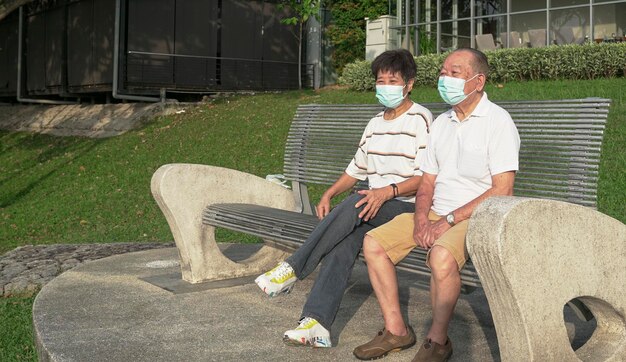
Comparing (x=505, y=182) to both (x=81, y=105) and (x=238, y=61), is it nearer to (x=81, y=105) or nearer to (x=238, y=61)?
(x=238, y=61)

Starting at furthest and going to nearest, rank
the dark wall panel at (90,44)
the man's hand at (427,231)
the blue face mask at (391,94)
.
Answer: the dark wall panel at (90,44) → the blue face mask at (391,94) → the man's hand at (427,231)

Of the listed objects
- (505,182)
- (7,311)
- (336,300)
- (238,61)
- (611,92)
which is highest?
(238,61)

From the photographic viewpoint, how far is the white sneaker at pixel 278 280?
13.1ft

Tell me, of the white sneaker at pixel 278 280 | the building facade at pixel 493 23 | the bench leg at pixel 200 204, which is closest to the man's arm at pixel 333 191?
the white sneaker at pixel 278 280

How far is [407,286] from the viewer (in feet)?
17.9

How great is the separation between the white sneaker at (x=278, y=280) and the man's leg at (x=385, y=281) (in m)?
0.41

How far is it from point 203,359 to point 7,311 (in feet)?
8.50

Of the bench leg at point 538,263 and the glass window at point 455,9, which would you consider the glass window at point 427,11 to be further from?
the bench leg at point 538,263

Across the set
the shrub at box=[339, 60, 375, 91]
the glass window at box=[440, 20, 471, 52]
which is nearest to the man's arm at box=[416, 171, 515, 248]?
the shrub at box=[339, 60, 375, 91]

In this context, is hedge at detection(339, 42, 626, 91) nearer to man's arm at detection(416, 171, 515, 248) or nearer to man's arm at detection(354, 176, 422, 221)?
man's arm at detection(354, 176, 422, 221)

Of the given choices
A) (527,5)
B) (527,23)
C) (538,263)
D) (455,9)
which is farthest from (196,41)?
(538,263)

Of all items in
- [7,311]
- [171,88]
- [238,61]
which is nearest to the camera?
[7,311]

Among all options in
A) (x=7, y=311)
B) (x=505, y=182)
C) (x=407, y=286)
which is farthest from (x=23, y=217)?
(x=505, y=182)

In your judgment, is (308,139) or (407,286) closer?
(407,286)
